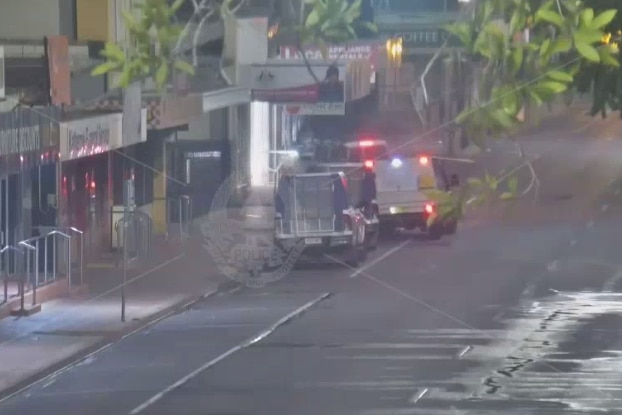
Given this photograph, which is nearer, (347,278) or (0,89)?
(0,89)

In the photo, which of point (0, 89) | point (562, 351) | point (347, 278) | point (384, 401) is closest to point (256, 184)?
point (347, 278)

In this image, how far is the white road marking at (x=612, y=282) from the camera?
2566cm

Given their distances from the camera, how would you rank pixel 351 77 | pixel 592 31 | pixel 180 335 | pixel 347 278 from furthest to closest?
pixel 351 77, pixel 347 278, pixel 180 335, pixel 592 31

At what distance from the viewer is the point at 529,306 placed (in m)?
23.2

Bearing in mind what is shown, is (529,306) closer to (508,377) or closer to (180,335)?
(180,335)

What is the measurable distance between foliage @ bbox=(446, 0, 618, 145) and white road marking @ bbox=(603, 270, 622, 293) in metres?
20.1

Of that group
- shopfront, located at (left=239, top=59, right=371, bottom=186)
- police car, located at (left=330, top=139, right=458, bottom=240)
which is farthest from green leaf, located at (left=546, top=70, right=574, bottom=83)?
police car, located at (left=330, top=139, right=458, bottom=240)

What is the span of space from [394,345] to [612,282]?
8.83 meters

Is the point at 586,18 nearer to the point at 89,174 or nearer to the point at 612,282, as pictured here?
the point at 612,282

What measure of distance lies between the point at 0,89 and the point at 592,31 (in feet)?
62.4

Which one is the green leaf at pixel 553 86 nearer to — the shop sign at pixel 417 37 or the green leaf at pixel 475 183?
the green leaf at pixel 475 183

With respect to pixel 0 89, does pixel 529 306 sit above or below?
below

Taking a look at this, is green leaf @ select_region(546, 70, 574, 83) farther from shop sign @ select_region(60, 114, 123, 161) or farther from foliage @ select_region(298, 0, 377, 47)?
shop sign @ select_region(60, 114, 123, 161)

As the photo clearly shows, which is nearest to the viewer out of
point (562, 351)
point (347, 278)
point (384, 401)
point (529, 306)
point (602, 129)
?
point (384, 401)
